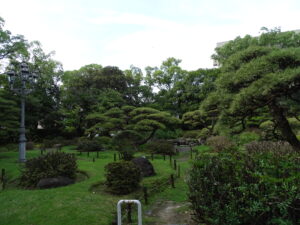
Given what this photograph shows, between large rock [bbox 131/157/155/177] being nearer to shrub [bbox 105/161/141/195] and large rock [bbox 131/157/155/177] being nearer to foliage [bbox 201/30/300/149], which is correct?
shrub [bbox 105/161/141/195]

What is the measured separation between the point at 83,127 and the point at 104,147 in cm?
776

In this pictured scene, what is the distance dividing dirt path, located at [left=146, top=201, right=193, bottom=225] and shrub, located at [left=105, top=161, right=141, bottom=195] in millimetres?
1058

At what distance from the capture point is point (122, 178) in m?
5.83

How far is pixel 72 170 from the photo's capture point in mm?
6930

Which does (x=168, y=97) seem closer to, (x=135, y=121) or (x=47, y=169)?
(x=135, y=121)

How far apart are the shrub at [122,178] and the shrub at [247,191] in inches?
108

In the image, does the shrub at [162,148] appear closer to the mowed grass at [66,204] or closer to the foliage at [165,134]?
the foliage at [165,134]

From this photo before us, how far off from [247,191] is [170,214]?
2366mm

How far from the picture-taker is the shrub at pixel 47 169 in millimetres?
6383

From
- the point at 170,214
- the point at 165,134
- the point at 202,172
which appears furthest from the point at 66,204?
the point at 165,134

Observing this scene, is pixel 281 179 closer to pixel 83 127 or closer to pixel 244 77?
pixel 244 77

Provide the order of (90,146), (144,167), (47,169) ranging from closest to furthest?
1. (47,169)
2. (144,167)
3. (90,146)

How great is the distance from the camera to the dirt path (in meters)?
4.03

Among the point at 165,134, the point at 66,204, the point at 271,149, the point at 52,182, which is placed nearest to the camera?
the point at 66,204
